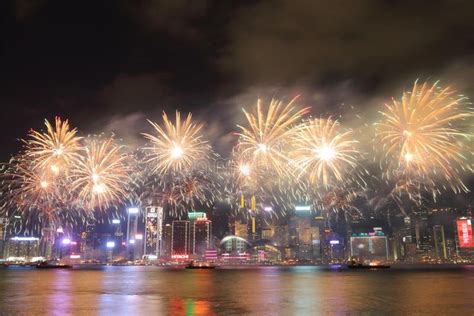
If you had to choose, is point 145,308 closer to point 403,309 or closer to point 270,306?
point 270,306

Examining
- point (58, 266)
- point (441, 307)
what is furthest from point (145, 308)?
point (58, 266)

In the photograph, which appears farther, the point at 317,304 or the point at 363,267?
the point at 363,267

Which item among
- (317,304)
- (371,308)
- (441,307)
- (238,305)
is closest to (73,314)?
(238,305)

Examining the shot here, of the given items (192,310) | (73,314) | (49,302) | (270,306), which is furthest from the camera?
(49,302)

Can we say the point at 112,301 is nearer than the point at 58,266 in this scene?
Yes

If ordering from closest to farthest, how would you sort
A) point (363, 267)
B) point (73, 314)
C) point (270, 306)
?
1. point (73, 314)
2. point (270, 306)
3. point (363, 267)

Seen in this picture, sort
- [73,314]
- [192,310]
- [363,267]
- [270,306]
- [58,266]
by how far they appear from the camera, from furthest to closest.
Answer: [58,266], [363,267], [270,306], [192,310], [73,314]

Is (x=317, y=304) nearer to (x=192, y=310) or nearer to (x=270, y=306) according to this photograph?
(x=270, y=306)

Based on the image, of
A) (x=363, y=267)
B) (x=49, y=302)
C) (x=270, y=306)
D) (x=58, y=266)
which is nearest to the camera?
(x=270, y=306)
